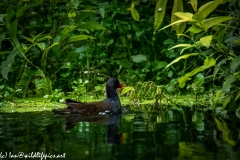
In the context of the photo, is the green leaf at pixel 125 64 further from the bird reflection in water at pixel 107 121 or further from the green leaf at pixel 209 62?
the green leaf at pixel 209 62

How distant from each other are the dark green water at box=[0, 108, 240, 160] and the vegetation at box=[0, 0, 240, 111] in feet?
4.86

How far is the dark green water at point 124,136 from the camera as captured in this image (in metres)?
6.19

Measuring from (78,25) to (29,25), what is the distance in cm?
142

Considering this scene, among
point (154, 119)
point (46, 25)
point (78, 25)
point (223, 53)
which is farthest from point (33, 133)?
point (46, 25)

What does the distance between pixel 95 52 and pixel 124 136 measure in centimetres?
522

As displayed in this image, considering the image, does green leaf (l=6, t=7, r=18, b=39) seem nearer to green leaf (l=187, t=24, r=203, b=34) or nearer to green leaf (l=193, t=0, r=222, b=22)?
green leaf (l=187, t=24, r=203, b=34)

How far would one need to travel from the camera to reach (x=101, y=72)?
39.6 feet

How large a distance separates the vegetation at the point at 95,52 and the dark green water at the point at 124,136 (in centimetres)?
148

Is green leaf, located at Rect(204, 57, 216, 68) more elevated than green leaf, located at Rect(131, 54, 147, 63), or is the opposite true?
green leaf, located at Rect(131, 54, 147, 63)

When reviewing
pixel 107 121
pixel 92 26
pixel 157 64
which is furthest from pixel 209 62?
pixel 157 64

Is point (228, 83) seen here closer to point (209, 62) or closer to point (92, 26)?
point (209, 62)

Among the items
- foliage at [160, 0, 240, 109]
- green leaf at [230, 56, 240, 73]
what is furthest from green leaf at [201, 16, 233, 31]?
green leaf at [230, 56, 240, 73]

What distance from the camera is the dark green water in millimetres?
6195

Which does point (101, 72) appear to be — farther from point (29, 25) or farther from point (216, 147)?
point (216, 147)
